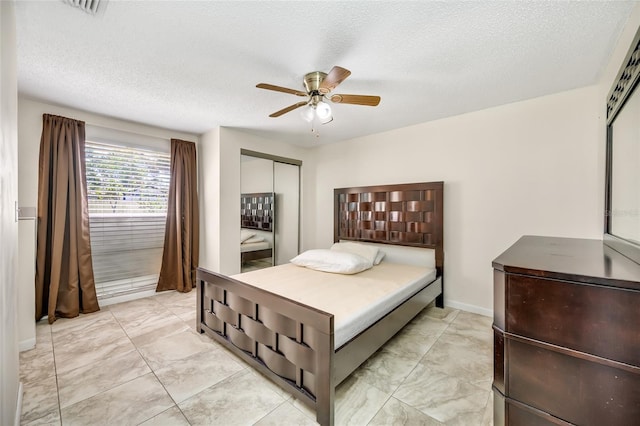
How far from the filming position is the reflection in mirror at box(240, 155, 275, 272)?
3834 mm

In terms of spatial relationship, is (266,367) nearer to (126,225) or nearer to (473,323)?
(473,323)

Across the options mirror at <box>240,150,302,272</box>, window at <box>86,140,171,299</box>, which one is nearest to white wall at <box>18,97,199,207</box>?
window at <box>86,140,171,299</box>

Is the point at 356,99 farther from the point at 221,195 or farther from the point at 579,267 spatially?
the point at 221,195

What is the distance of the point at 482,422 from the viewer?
148 cm

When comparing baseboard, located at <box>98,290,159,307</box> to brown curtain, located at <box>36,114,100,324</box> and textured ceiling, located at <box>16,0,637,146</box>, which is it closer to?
brown curtain, located at <box>36,114,100,324</box>

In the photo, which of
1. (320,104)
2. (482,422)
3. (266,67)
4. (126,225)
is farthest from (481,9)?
(126,225)

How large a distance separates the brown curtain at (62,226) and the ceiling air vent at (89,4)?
2044 millimetres

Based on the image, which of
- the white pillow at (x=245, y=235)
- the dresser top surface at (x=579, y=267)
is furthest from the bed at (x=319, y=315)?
the white pillow at (x=245, y=235)

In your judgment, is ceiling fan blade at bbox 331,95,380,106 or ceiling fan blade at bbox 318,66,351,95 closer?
ceiling fan blade at bbox 318,66,351,95

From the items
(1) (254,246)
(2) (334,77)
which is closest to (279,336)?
(2) (334,77)

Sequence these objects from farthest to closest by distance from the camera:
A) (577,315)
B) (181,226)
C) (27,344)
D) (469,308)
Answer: (181,226) < (469,308) < (27,344) < (577,315)

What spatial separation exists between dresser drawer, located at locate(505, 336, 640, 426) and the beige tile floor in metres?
0.80

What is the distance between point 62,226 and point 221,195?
1685mm

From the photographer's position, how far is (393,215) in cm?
355
